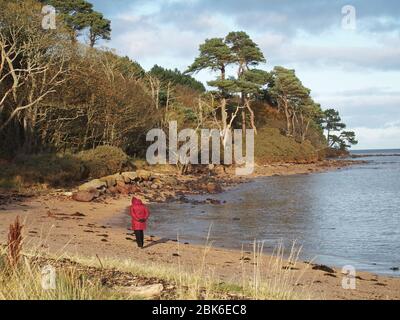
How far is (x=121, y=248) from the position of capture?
14.2 metres

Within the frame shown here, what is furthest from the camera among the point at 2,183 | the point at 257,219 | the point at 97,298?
the point at 2,183

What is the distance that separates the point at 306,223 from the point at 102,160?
1623 cm

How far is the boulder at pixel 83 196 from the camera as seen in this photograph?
2516 centimetres

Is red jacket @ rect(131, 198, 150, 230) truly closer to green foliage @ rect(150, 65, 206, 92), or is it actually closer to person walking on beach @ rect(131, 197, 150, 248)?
person walking on beach @ rect(131, 197, 150, 248)

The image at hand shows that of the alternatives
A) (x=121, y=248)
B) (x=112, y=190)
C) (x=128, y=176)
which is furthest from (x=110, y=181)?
(x=121, y=248)

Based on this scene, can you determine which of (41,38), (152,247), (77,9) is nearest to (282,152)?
(77,9)

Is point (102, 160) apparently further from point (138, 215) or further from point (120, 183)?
point (138, 215)

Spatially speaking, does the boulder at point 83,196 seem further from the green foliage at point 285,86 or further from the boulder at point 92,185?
the green foliage at point 285,86

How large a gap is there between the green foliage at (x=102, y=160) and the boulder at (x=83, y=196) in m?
6.40

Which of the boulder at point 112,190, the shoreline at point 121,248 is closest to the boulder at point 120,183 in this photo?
the boulder at point 112,190

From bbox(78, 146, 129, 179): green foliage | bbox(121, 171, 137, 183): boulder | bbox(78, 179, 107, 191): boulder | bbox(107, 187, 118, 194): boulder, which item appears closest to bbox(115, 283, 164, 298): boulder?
bbox(78, 179, 107, 191): boulder

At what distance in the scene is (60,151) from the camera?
3391 centimetres
